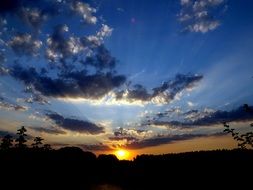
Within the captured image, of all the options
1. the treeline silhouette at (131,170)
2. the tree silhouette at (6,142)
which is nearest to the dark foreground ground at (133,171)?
the treeline silhouette at (131,170)

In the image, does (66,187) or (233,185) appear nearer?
(233,185)

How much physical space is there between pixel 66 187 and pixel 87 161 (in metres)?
11.9

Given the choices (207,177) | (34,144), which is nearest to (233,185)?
(207,177)

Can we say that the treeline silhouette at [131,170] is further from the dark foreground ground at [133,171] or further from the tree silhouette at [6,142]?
the tree silhouette at [6,142]

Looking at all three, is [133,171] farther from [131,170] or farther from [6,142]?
[6,142]

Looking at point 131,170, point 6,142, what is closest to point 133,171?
point 131,170

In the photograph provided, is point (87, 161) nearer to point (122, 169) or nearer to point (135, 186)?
point (122, 169)

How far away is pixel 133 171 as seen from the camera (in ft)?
78.6

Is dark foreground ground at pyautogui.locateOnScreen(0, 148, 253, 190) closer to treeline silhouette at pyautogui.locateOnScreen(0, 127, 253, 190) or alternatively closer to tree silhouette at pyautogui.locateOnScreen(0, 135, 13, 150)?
treeline silhouette at pyautogui.locateOnScreen(0, 127, 253, 190)

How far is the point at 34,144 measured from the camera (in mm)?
64250

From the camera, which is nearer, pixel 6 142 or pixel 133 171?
pixel 133 171

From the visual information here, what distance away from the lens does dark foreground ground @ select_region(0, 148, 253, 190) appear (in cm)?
1507

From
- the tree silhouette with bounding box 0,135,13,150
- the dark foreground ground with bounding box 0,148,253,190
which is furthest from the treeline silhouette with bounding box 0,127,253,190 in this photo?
the tree silhouette with bounding box 0,135,13,150

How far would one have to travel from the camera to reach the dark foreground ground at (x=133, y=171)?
15070mm
